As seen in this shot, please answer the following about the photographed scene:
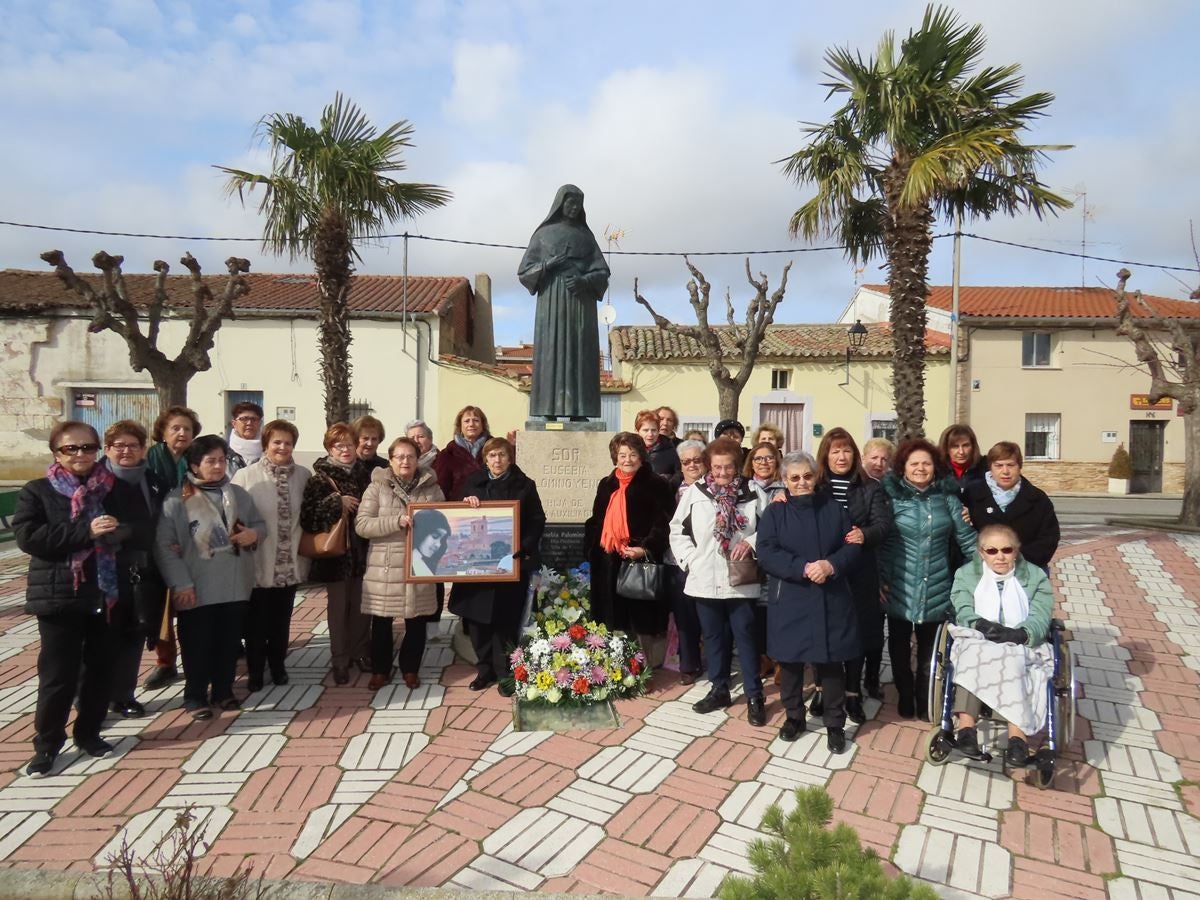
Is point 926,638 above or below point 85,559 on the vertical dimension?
below

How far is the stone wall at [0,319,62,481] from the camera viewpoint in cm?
1964

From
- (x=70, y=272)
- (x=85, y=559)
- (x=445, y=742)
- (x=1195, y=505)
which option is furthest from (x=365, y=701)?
(x=1195, y=505)

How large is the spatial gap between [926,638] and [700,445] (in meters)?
1.72

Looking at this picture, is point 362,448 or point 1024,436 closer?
point 362,448

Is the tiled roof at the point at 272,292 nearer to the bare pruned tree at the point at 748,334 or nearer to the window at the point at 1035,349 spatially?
the bare pruned tree at the point at 748,334

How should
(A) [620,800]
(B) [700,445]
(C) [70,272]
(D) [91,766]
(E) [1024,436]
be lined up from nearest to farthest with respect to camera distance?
(A) [620,800] < (D) [91,766] < (B) [700,445] < (C) [70,272] < (E) [1024,436]

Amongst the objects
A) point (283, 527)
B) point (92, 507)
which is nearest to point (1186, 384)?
point (283, 527)

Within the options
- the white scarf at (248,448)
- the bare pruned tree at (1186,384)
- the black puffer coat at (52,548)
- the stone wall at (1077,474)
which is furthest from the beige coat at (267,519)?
the stone wall at (1077,474)

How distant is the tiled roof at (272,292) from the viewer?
19.8 m

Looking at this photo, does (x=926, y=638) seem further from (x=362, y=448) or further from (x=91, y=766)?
(x=91, y=766)

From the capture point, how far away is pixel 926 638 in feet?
14.3

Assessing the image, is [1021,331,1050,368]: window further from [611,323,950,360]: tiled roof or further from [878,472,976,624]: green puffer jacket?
[878,472,976,624]: green puffer jacket

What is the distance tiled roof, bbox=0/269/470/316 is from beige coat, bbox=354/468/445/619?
52.0ft

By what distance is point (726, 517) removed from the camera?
4301 mm
